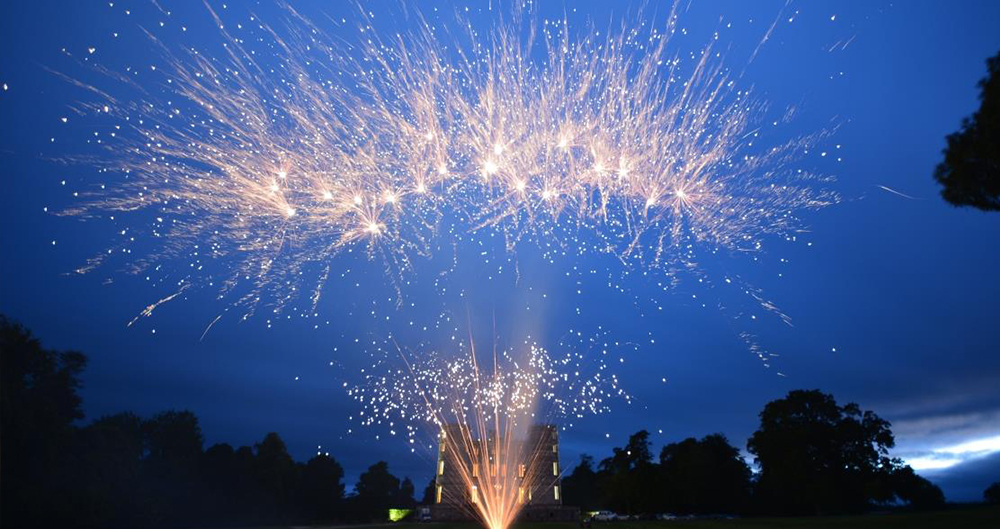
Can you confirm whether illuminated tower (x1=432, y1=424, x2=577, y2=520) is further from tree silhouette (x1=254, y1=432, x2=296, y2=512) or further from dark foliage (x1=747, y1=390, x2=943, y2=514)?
dark foliage (x1=747, y1=390, x2=943, y2=514)

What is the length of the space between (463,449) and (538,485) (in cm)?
938

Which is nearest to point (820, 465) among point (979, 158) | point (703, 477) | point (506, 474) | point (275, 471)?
point (703, 477)

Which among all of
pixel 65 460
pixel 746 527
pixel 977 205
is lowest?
pixel 746 527

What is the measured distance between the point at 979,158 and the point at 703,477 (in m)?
57.5

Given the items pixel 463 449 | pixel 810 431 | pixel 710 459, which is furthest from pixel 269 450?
pixel 810 431

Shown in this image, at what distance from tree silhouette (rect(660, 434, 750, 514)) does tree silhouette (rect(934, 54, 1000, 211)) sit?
55926 mm

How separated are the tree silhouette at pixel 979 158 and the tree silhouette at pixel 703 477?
183ft

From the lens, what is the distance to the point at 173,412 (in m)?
54.5

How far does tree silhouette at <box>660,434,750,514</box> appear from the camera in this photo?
65188 millimetres

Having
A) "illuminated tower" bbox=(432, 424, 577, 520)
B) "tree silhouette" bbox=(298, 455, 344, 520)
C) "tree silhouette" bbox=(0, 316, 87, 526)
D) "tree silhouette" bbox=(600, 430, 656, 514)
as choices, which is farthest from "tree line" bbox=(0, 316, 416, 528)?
"tree silhouette" bbox=(600, 430, 656, 514)

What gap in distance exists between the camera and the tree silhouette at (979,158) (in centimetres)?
1280

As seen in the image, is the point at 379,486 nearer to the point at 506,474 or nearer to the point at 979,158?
the point at 506,474

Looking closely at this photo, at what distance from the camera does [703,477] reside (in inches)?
2554

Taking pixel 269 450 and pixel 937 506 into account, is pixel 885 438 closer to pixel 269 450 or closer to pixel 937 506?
pixel 937 506
